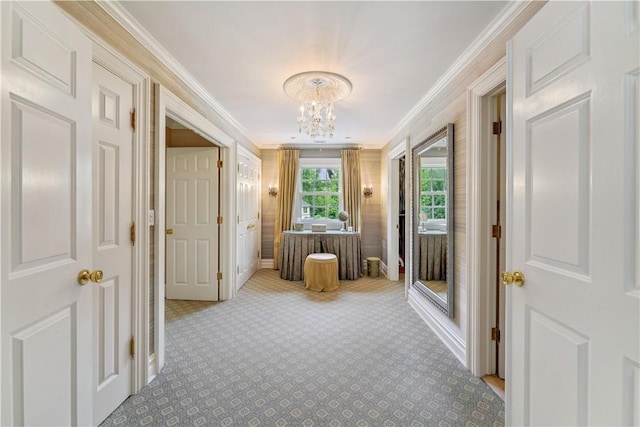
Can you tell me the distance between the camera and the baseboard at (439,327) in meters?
2.29

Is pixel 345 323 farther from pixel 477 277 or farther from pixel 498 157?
pixel 498 157

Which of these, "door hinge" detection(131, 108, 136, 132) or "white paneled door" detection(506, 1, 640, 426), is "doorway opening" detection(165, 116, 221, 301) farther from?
"white paneled door" detection(506, 1, 640, 426)

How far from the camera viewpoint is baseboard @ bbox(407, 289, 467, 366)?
2.29 m

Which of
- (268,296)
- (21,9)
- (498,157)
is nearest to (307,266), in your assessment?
(268,296)

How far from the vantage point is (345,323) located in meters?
3.01

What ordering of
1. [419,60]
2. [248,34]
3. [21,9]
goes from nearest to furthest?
[21,9], [248,34], [419,60]

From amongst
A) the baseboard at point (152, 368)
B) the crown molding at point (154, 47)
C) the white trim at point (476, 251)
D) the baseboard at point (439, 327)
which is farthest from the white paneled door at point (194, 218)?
the white trim at point (476, 251)

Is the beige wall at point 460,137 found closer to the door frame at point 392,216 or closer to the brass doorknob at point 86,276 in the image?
the door frame at point 392,216

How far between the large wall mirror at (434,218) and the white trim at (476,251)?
1.23 ft

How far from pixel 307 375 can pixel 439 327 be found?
140 cm

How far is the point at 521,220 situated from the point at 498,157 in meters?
1.00

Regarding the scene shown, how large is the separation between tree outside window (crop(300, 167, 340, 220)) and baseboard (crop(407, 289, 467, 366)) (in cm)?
261

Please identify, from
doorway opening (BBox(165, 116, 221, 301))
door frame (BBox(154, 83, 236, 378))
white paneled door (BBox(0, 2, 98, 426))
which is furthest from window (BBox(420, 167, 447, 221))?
white paneled door (BBox(0, 2, 98, 426))

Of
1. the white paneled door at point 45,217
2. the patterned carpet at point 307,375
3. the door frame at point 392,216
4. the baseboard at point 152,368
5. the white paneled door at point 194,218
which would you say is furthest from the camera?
the door frame at point 392,216
